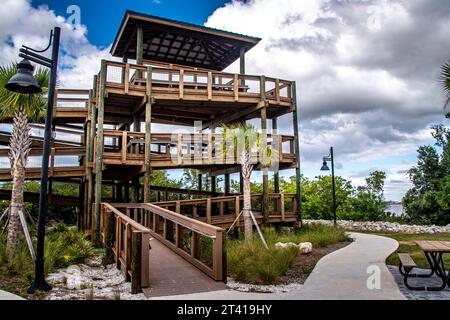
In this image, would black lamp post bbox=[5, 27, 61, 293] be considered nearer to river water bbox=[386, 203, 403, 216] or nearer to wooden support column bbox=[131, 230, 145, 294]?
wooden support column bbox=[131, 230, 145, 294]

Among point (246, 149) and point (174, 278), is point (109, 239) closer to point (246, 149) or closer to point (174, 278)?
point (174, 278)

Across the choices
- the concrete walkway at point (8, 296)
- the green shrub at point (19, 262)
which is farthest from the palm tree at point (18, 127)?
the concrete walkway at point (8, 296)

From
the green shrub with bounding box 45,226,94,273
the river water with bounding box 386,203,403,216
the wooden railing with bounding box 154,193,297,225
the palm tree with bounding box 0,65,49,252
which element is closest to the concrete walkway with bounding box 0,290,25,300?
the green shrub with bounding box 45,226,94,273

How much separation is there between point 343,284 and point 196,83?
11.1m

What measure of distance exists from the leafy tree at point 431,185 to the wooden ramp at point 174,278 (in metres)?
20.0

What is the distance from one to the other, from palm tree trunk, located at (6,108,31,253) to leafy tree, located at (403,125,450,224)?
2211cm

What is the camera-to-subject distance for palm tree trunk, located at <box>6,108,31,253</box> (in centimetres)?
848

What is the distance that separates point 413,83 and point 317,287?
14.4 metres

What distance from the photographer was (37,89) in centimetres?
669

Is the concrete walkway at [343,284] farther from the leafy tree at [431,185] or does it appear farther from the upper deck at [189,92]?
the leafy tree at [431,185]

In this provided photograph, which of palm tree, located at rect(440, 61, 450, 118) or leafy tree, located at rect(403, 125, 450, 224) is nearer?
palm tree, located at rect(440, 61, 450, 118)
